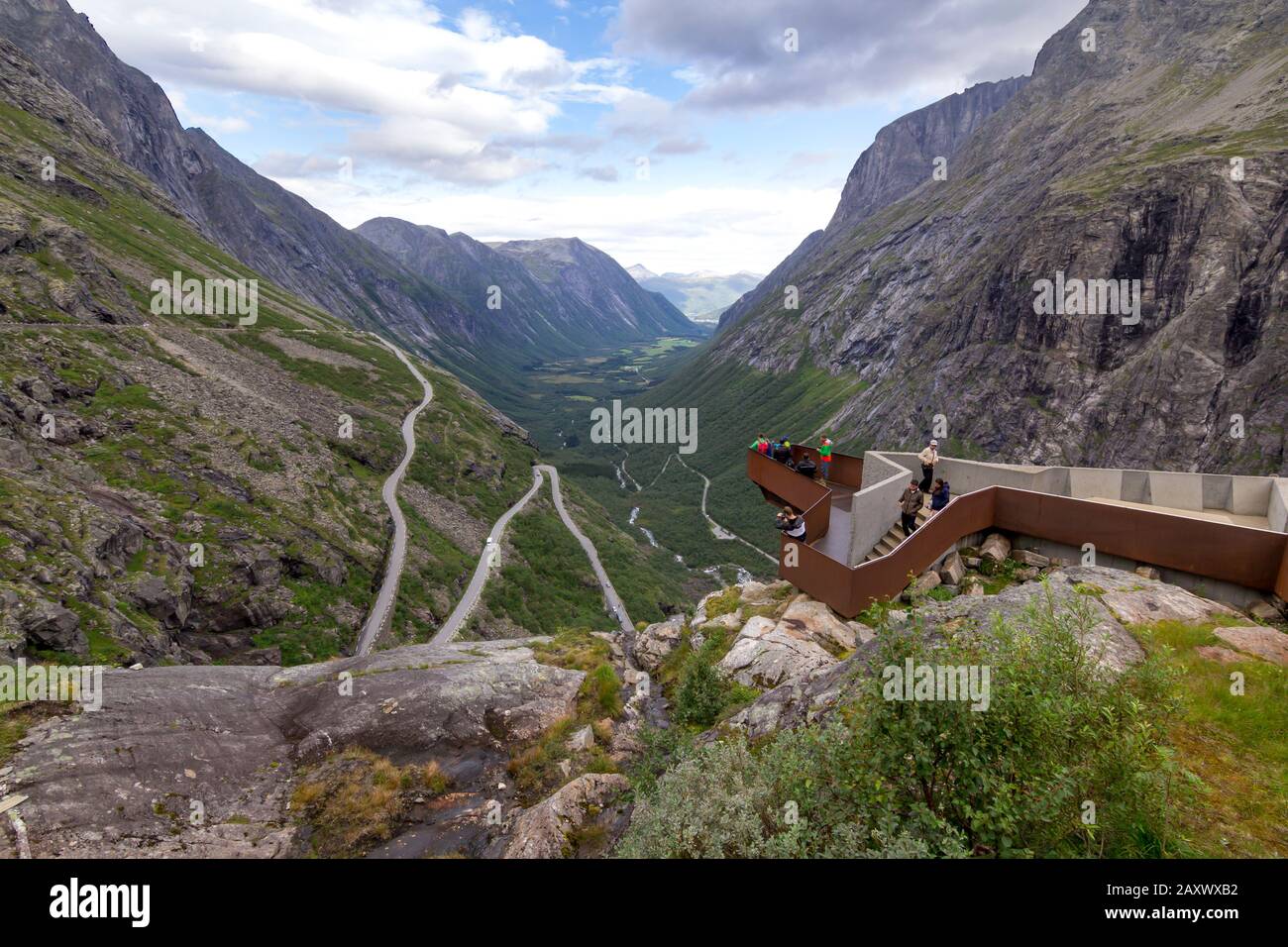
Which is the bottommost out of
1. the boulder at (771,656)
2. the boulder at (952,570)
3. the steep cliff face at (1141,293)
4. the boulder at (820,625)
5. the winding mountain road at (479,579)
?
the winding mountain road at (479,579)

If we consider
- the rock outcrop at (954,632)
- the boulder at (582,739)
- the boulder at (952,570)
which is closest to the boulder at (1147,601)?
the rock outcrop at (954,632)

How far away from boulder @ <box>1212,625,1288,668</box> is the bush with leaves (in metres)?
5.84

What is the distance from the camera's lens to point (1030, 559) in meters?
16.9

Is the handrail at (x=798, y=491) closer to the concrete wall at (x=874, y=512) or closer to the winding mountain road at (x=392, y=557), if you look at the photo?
the concrete wall at (x=874, y=512)

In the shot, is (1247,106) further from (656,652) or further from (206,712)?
(206,712)

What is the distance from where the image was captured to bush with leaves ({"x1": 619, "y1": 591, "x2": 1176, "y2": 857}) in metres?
5.88

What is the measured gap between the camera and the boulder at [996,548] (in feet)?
56.4

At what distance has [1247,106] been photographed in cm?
11875

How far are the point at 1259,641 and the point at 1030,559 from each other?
6401mm

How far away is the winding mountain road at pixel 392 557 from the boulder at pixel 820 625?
141 ft

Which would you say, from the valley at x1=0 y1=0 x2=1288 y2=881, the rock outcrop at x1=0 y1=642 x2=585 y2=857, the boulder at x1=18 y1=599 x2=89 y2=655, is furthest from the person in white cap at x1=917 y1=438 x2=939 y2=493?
the boulder at x1=18 y1=599 x2=89 y2=655

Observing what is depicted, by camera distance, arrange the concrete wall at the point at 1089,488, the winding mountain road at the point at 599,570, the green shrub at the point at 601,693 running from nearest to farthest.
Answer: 1. the green shrub at the point at 601,693
2. the concrete wall at the point at 1089,488
3. the winding mountain road at the point at 599,570

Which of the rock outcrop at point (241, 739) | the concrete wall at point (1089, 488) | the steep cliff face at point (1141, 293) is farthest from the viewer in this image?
the steep cliff face at point (1141, 293)

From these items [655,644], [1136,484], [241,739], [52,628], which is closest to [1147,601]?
[1136,484]
